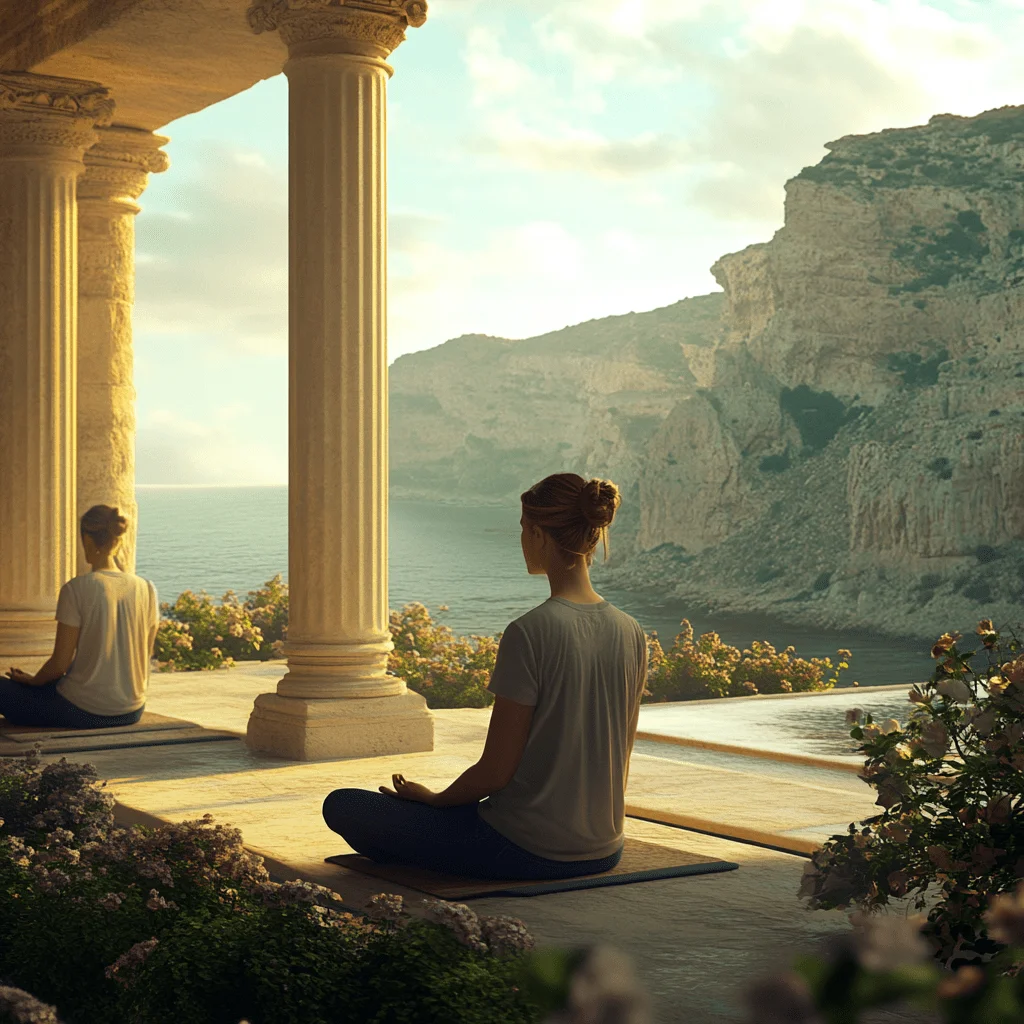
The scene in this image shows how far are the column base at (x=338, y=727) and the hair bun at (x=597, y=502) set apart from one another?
4892mm

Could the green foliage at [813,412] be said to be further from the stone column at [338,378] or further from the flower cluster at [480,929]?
the flower cluster at [480,929]

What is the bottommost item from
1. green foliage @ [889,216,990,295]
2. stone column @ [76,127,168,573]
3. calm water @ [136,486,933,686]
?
calm water @ [136,486,933,686]

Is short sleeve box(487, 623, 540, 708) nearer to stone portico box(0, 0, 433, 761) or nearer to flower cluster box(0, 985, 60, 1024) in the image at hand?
flower cluster box(0, 985, 60, 1024)

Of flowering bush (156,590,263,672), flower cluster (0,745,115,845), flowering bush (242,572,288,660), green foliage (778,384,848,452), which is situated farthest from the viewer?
green foliage (778,384,848,452)

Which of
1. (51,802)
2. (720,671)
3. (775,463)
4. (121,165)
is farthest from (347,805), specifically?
(775,463)

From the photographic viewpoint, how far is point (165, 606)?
20594mm

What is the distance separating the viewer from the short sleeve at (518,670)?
5.58m

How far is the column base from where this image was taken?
10078 mm

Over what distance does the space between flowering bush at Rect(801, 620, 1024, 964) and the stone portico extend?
5.47m

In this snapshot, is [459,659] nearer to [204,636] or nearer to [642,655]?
[204,636]

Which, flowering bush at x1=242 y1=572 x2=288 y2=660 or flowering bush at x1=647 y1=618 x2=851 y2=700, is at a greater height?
flowering bush at x1=242 y1=572 x2=288 y2=660

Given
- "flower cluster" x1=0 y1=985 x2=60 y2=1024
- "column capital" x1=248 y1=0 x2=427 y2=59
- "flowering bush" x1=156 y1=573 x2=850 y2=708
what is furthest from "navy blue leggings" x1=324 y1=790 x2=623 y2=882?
"flowering bush" x1=156 y1=573 x2=850 y2=708

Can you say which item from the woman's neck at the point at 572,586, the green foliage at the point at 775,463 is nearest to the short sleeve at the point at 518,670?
the woman's neck at the point at 572,586

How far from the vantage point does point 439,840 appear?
6.04 metres
